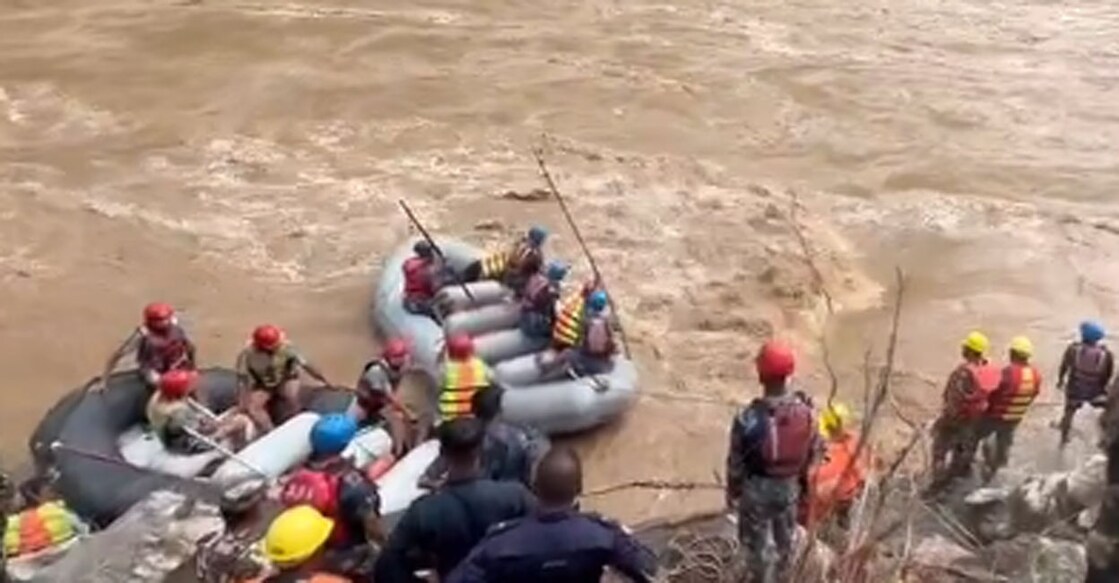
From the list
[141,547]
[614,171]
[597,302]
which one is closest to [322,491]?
[141,547]

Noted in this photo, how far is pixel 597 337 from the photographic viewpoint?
32.5ft

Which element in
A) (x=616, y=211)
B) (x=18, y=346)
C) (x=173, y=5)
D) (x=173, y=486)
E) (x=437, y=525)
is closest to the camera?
(x=437, y=525)

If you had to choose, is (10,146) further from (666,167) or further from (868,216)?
(868,216)

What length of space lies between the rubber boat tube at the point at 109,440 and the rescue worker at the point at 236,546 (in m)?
1.73

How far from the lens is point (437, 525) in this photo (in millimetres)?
5438

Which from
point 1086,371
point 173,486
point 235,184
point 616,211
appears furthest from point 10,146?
point 1086,371

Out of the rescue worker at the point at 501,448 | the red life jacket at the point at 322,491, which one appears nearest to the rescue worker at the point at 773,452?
the rescue worker at the point at 501,448

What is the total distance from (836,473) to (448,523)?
2713 millimetres

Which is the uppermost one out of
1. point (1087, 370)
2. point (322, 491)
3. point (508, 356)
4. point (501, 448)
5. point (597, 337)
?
point (322, 491)

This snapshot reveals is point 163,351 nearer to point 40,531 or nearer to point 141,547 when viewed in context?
point 141,547

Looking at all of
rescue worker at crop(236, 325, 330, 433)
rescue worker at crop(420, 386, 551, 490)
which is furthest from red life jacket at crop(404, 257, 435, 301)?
rescue worker at crop(420, 386, 551, 490)

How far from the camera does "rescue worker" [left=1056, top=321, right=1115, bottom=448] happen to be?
9.66 meters

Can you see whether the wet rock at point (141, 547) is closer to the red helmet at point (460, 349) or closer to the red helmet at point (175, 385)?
the red helmet at point (175, 385)

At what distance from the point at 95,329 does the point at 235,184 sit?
3.03 meters
